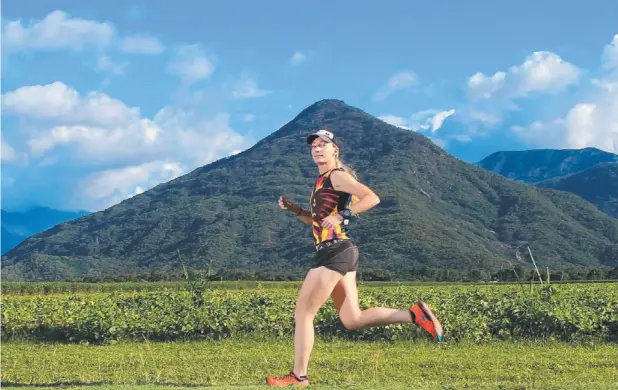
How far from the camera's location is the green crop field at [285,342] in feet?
35.4

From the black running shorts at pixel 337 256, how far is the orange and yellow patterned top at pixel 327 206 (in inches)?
2.9

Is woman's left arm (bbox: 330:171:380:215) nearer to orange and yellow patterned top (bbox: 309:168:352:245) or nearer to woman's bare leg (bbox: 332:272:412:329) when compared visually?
orange and yellow patterned top (bbox: 309:168:352:245)

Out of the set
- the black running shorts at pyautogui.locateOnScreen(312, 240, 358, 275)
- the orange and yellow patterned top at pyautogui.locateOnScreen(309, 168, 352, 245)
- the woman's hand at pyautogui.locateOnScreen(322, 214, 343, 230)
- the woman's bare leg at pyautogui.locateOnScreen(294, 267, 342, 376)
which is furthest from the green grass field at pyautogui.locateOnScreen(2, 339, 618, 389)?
the woman's hand at pyautogui.locateOnScreen(322, 214, 343, 230)

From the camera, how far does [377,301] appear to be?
1842cm

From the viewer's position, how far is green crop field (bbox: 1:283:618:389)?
35.4 feet

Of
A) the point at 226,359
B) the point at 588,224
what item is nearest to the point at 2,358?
the point at 226,359

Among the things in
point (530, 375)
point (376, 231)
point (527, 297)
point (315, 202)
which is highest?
point (376, 231)

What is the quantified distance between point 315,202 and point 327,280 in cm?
86

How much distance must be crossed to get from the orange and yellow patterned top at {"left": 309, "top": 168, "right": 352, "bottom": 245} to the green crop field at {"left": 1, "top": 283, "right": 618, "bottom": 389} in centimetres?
313

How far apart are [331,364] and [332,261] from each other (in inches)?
181

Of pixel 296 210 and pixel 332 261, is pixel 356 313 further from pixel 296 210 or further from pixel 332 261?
pixel 296 210

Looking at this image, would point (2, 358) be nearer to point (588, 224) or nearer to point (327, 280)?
point (327, 280)

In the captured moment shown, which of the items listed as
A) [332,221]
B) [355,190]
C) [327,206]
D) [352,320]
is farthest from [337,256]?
[352,320]

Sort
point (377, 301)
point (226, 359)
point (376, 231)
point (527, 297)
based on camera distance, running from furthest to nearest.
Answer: point (376, 231), point (377, 301), point (527, 297), point (226, 359)
